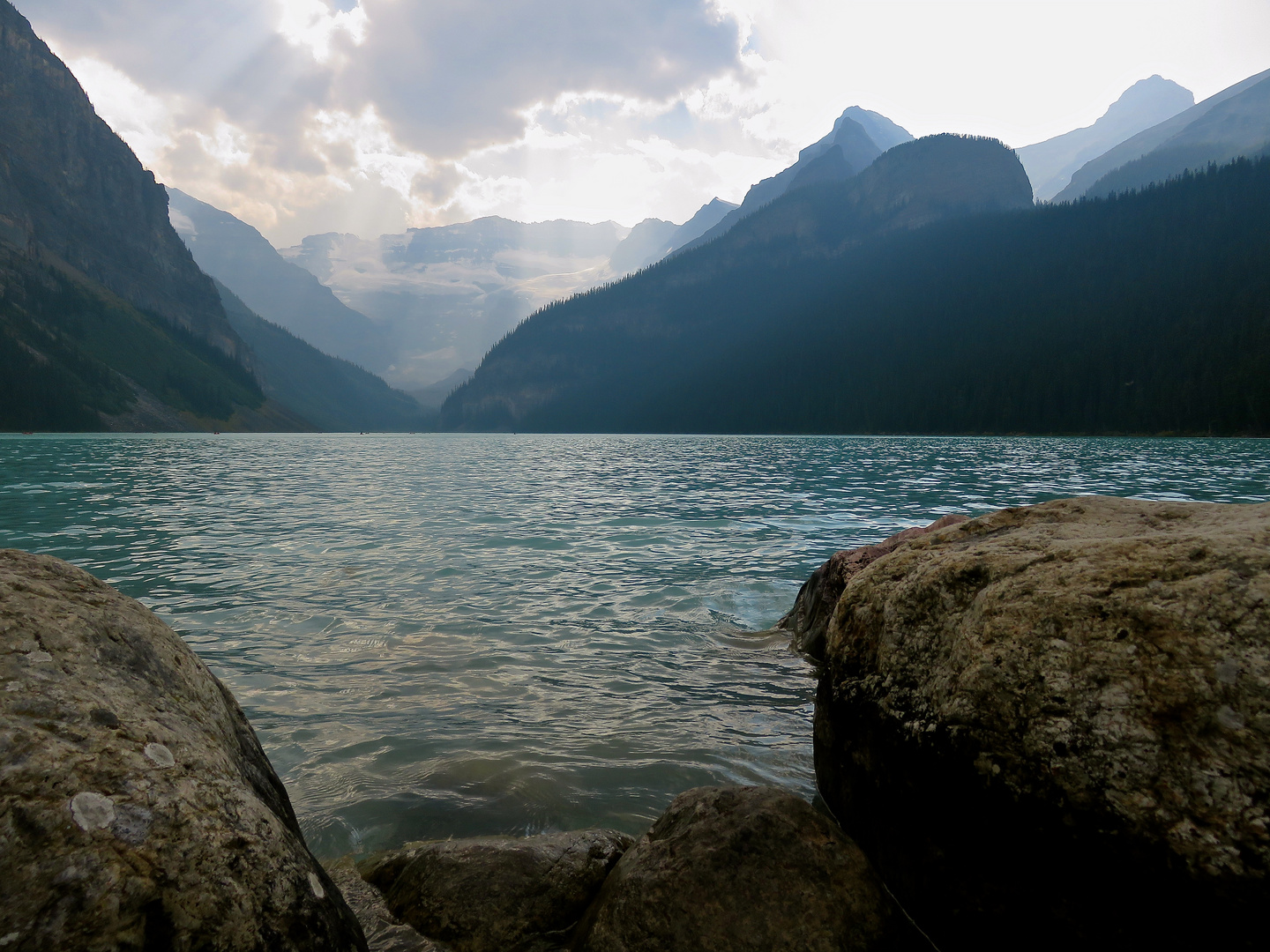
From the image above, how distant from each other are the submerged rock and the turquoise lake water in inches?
17.9

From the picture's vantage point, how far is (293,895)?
2715mm

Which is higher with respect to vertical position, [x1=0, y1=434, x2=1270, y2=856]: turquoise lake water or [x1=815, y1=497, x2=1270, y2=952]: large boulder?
[x1=815, y1=497, x2=1270, y2=952]: large boulder

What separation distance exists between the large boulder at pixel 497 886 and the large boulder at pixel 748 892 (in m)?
0.37

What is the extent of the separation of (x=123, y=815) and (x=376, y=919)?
2340mm

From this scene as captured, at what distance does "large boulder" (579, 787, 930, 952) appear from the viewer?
3.54 meters

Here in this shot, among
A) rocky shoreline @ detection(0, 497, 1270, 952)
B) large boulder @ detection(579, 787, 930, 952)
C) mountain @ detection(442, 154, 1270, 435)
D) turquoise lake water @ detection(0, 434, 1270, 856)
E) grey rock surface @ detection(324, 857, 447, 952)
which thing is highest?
mountain @ detection(442, 154, 1270, 435)

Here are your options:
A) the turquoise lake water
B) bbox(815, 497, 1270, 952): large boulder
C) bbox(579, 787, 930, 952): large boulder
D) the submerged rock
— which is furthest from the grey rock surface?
the submerged rock

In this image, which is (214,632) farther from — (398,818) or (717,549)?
(717,549)

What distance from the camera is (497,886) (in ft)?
13.9

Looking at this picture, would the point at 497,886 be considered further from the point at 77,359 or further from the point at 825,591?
the point at 77,359

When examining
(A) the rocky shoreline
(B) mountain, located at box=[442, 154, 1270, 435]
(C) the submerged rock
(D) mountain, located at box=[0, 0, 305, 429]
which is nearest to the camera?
(A) the rocky shoreline

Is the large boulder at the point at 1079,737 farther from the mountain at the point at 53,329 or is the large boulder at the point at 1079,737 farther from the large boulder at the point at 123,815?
the mountain at the point at 53,329

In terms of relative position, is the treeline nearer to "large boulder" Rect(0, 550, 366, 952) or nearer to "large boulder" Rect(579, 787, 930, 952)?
"large boulder" Rect(0, 550, 366, 952)

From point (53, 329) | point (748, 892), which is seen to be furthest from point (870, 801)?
point (53, 329)
